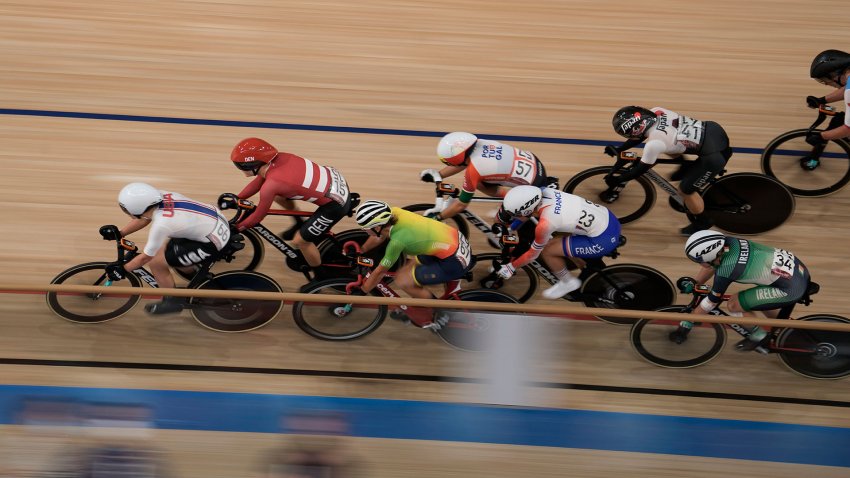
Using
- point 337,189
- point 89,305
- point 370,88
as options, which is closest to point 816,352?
point 337,189

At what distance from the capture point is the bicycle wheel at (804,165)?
4.95 metres

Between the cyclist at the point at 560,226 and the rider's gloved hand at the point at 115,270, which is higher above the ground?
the cyclist at the point at 560,226

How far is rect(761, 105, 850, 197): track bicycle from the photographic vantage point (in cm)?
493

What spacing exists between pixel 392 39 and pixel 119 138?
2.14 meters

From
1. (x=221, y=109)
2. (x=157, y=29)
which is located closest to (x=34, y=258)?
(x=221, y=109)

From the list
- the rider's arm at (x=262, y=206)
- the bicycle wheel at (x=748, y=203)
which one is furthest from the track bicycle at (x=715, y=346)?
the rider's arm at (x=262, y=206)

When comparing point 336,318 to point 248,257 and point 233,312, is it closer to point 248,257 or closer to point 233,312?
point 233,312

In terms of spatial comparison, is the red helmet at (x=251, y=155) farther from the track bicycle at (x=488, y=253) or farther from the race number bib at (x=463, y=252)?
the race number bib at (x=463, y=252)

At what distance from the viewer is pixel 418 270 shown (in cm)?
380

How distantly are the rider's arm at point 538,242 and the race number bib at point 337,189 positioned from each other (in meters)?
0.95

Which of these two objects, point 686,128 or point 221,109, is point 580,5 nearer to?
point 686,128

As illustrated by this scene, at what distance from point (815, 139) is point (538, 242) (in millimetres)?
2087

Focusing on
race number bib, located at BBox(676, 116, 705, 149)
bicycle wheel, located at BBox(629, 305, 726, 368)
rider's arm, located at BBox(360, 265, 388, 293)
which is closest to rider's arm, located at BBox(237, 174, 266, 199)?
rider's arm, located at BBox(360, 265, 388, 293)

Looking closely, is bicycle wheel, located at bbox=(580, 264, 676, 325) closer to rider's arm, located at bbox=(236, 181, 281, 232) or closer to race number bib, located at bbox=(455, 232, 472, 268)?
race number bib, located at bbox=(455, 232, 472, 268)
